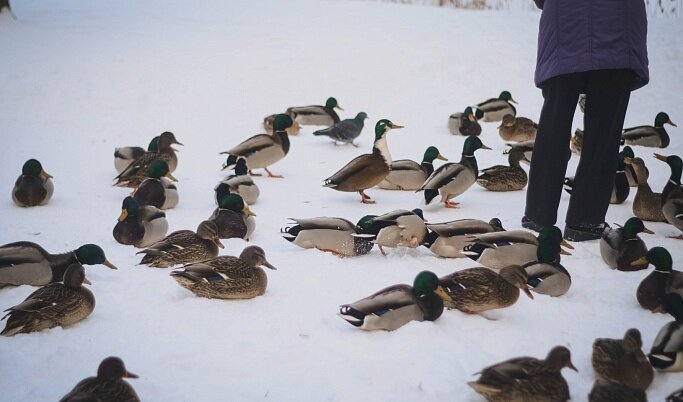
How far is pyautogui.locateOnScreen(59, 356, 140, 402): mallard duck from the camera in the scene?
3.18m

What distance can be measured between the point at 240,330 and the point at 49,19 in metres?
11.9

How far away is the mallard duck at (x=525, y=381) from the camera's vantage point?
3.40 metres

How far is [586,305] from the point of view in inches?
180

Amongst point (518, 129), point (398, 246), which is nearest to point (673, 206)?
point (398, 246)

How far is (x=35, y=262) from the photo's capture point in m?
4.79

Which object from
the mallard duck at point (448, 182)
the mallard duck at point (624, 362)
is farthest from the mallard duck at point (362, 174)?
the mallard duck at point (624, 362)

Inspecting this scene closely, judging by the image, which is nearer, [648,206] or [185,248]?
[185,248]

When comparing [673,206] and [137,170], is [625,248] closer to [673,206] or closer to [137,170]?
[673,206]

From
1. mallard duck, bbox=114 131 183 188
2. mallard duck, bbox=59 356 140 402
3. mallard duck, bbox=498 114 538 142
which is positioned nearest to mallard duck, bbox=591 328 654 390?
mallard duck, bbox=59 356 140 402

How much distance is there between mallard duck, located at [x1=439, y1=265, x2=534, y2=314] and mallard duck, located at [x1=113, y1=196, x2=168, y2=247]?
244cm

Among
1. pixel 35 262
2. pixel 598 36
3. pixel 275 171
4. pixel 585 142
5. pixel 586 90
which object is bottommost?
pixel 275 171

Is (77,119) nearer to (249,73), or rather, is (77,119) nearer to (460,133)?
(249,73)

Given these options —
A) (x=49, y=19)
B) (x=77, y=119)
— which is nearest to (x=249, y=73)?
(x=77, y=119)

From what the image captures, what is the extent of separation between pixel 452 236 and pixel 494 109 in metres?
5.60
